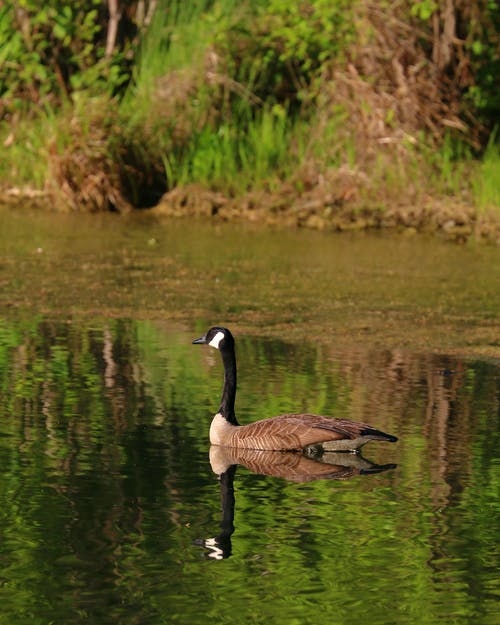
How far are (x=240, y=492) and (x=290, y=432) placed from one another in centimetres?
90

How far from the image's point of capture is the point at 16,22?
23922 mm

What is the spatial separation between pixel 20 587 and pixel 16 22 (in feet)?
57.6

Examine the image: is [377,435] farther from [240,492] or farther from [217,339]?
[217,339]

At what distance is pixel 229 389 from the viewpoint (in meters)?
10.3

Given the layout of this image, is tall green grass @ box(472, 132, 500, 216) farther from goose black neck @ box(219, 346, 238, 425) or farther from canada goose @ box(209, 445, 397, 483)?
canada goose @ box(209, 445, 397, 483)

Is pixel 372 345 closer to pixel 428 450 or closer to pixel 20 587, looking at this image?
pixel 428 450

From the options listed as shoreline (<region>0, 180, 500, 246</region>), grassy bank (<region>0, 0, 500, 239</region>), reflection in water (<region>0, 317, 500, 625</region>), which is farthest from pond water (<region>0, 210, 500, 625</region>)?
grassy bank (<region>0, 0, 500, 239</region>)

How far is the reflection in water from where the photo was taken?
7137 mm

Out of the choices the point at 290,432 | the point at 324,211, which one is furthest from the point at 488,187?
the point at 290,432

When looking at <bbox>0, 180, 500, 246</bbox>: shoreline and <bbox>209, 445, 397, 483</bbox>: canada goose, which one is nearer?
<bbox>209, 445, 397, 483</bbox>: canada goose

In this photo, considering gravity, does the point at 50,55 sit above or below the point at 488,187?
above

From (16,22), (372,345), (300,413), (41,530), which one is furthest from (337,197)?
(41,530)

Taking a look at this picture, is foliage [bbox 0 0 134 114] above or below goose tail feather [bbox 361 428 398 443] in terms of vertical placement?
above

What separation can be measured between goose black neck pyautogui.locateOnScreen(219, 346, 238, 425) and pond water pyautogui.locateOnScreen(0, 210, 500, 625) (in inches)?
8.1
